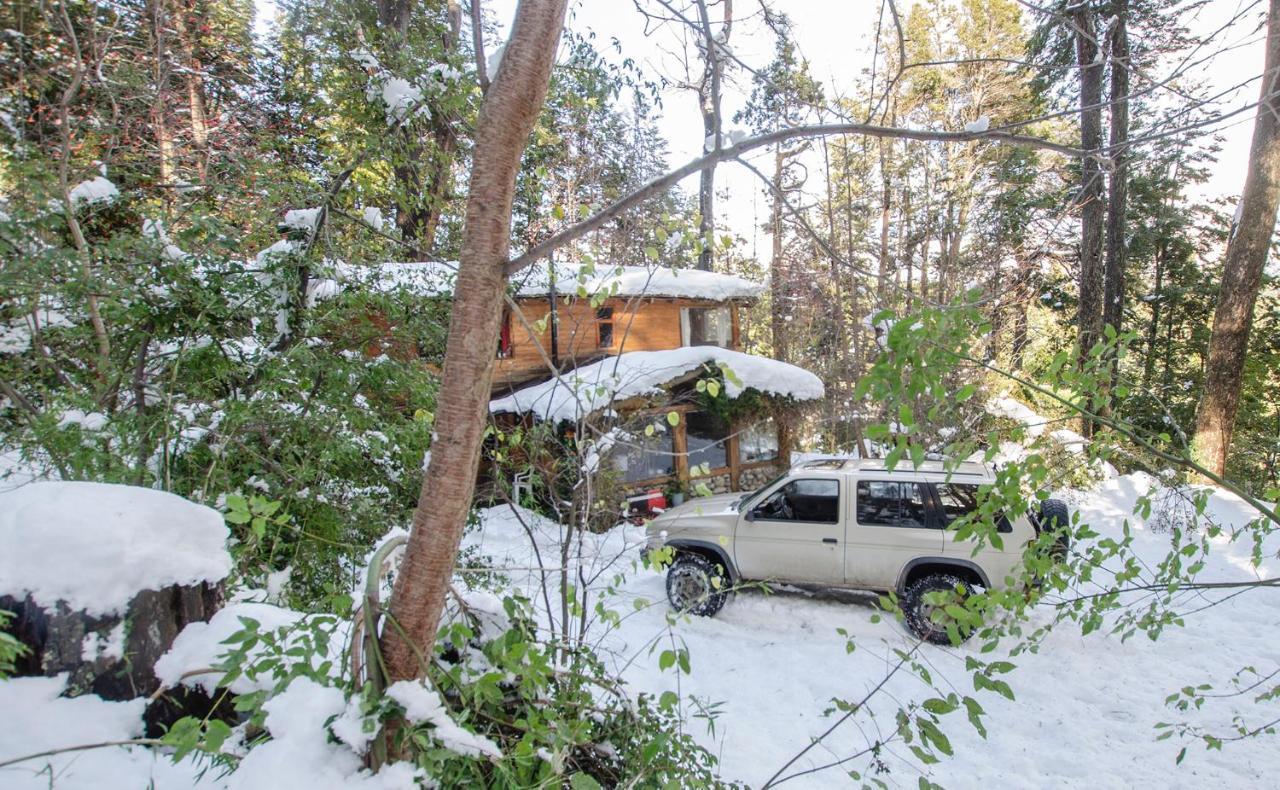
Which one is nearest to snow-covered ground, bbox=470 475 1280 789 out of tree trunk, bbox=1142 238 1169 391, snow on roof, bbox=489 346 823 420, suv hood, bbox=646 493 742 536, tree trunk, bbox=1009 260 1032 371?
suv hood, bbox=646 493 742 536

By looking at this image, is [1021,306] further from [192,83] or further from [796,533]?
[192,83]

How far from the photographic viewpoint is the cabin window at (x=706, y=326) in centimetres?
1314

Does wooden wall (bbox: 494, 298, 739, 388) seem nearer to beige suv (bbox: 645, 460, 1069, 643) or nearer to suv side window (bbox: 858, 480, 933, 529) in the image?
beige suv (bbox: 645, 460, 1069, 643)

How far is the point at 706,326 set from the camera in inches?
537

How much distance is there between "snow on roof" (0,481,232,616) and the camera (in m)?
1.11

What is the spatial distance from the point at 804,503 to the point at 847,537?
1.81 feet

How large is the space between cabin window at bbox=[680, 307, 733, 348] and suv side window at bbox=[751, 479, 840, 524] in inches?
296

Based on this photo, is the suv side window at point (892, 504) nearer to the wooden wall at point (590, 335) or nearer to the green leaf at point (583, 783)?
the green leaf at point (583, 783)

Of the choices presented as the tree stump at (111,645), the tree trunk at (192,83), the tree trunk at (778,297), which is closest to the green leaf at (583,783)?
the tree stump at (111,645)

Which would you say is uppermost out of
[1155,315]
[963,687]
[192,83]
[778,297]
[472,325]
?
[192,83]

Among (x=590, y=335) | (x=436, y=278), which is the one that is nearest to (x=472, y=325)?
(x=436, y=278)

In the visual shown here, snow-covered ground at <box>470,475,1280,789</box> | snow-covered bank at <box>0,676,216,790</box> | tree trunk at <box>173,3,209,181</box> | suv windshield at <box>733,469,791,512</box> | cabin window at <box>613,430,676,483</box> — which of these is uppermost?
tree trunk at <box>173,3,209,181</box>

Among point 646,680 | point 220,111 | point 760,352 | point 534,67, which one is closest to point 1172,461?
point 534,67

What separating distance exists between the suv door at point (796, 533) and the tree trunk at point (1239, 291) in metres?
6.25
